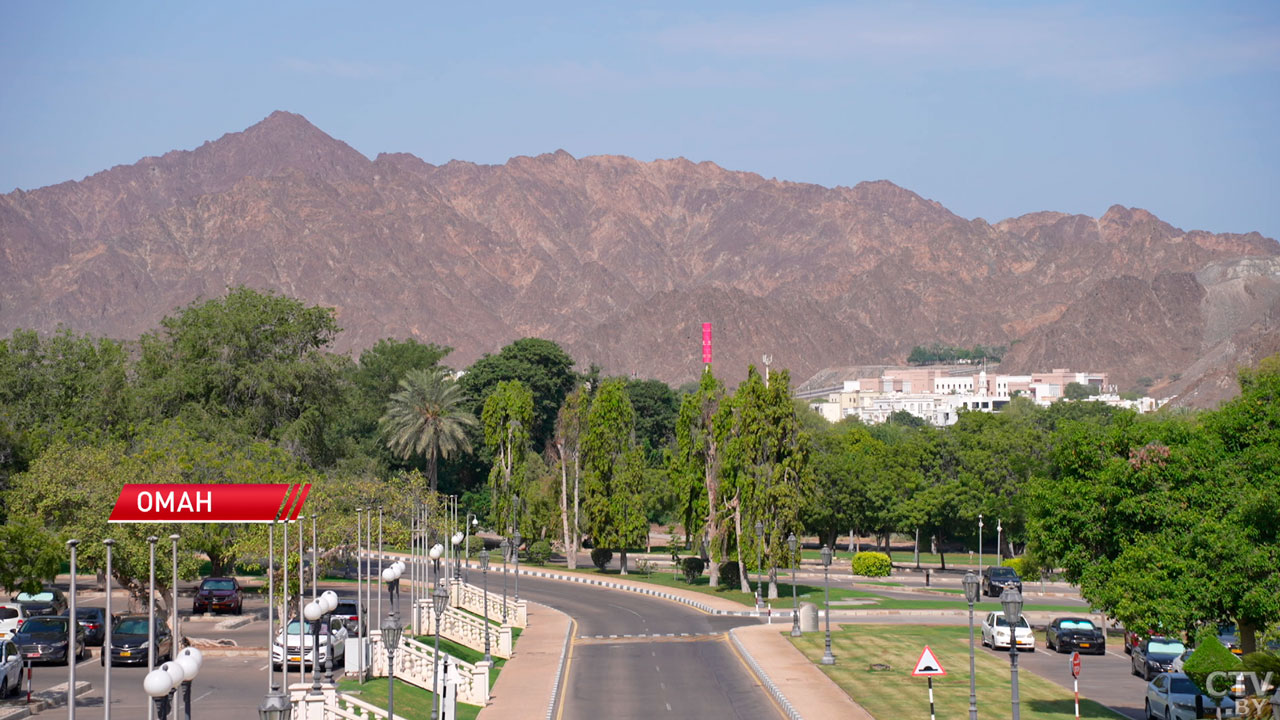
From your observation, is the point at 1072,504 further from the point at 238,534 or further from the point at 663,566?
the point at 663,566

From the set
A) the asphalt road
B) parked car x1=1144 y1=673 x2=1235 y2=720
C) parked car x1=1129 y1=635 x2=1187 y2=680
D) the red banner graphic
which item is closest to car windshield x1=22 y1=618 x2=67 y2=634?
the red banner graphic

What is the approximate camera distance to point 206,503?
111 ft

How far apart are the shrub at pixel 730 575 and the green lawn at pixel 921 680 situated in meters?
17.8

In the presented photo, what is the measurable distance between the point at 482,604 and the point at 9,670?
25178 millimetres

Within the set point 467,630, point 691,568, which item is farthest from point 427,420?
point 467,630

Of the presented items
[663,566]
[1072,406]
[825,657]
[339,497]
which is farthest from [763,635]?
[1072,406]

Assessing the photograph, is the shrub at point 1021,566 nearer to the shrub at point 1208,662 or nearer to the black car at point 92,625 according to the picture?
the shrub at point 1208,662

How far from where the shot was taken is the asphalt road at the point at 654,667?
37719 mm

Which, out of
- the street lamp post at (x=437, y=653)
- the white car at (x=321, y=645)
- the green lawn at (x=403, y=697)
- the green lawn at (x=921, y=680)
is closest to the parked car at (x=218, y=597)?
the white car at (x=321, y=645)

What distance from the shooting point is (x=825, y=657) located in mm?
46219

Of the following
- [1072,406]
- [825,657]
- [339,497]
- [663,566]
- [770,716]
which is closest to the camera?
[770,716]

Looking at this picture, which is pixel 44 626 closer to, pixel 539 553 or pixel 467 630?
pixel 467 630

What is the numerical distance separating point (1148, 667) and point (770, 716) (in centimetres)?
1475

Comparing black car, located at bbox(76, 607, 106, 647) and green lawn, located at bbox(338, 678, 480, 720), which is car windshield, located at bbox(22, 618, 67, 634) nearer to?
black car, located at bbox(76, 607, 106, 647)
